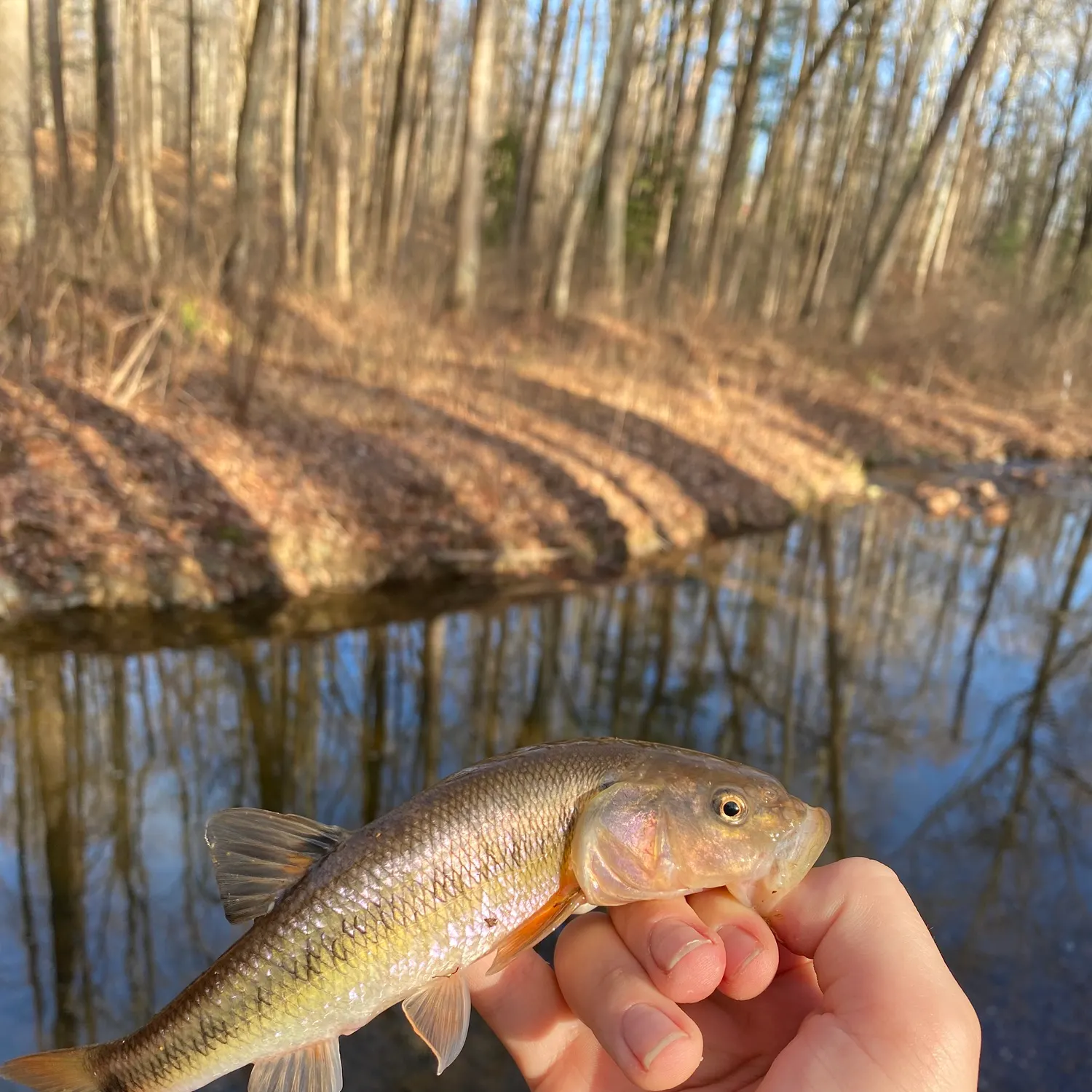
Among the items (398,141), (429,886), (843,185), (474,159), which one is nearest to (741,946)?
(429,886)

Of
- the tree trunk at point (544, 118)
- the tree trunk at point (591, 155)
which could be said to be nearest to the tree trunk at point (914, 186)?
the tree trunk at point (591, 155)

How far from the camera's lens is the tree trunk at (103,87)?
40.1ft

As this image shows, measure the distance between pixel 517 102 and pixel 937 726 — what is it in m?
29.4

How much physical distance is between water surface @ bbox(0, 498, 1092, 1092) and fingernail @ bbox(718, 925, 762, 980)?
12.6 inches

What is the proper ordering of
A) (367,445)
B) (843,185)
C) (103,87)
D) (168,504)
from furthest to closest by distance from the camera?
1. (843,185)
2. (103,87)
3. (367,445)
4. (168,504)

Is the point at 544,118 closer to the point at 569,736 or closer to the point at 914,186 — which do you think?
the point at 914,186

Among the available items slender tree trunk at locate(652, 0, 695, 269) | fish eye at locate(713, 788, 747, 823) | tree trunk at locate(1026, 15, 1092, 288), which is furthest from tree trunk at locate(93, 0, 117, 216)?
tree trunk at locate(1026, 15, 1092, 288)

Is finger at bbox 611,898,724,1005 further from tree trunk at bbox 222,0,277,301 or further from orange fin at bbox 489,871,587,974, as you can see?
tree trunk at bbox 222,0,277,301

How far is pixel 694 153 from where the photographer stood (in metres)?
19.4

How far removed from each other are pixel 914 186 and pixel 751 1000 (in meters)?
20.2

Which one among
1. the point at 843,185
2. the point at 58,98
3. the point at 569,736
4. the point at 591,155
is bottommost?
the point at 569,736

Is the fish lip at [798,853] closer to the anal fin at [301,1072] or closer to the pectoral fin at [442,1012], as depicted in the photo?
the pectoral fin at [442,1012]

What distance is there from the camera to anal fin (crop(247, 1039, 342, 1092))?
5.72 feet

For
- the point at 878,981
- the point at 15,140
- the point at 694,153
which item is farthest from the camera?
the point at 694,153
